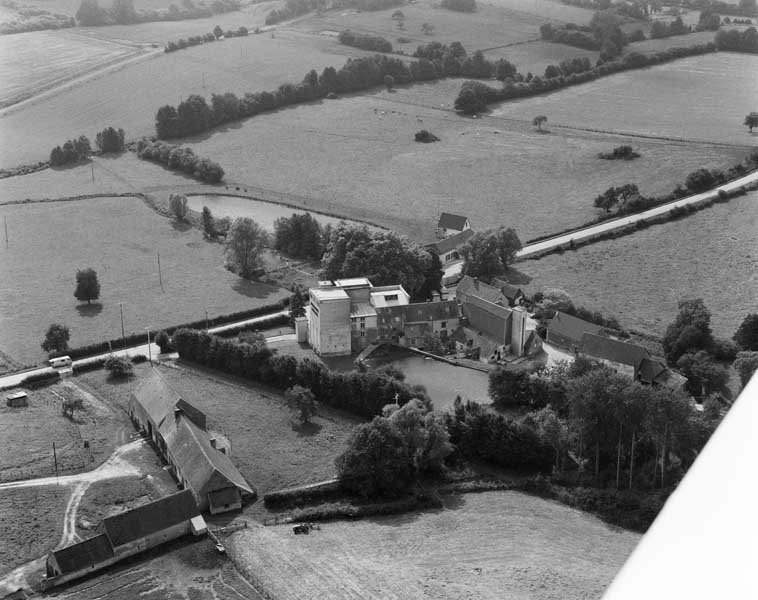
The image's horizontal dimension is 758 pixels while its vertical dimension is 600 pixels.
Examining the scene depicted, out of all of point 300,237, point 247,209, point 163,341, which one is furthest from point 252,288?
point 247,209

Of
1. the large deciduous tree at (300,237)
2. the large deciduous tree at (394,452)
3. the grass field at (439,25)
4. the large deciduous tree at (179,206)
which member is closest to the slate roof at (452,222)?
the large deciduous tree at (300,237)

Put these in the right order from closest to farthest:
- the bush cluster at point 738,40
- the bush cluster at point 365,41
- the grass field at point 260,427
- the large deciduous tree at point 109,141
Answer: the grass field at point 260,427 < the large deciduous tree at point 109,141 < the bush cluster at point 738,40 < the bush cluster at point 365,41

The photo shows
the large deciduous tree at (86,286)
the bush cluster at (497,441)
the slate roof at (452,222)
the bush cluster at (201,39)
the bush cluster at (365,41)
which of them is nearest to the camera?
the bush cluster at (497,441)

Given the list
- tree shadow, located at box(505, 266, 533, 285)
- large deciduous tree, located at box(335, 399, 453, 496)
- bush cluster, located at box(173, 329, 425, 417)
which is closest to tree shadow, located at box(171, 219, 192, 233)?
bush cluster, located at box(173, 329, 425, 417)

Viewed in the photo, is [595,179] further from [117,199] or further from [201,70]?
[201,70]

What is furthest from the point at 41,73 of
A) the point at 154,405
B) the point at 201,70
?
the point at 154,405

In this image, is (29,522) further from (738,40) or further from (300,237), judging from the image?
(738,40)

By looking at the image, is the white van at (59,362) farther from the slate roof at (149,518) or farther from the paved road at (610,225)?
the paved road at (610,225)
